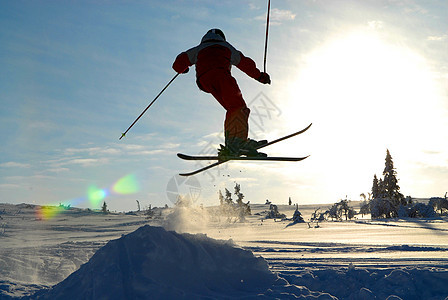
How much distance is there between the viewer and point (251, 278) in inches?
153

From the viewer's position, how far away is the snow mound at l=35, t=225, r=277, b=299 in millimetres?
3295

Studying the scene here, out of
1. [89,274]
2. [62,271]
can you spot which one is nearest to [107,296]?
[89,274]

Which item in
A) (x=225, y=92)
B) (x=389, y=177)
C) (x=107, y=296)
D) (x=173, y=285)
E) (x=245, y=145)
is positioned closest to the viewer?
(x=107, y=296)

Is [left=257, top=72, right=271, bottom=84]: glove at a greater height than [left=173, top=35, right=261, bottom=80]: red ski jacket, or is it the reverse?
[left=173, top=35, right=261, bottom=80]: red ski jacket

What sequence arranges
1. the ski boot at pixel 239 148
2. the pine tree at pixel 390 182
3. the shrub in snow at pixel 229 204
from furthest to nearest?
the pine tree at pixel 390 182 → the shrub in snow at pixel 229 204 → the ski boot at pixel 239 148

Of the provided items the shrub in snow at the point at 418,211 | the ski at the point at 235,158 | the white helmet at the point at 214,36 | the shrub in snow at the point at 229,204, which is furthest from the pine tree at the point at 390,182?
the white helmet at the point at 214,36

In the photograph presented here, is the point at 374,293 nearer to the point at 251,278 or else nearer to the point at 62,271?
the point at 251,278

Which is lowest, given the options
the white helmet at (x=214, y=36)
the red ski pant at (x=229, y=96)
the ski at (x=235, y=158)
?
the ski at (x=235, y=158)

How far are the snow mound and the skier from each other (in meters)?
1.64

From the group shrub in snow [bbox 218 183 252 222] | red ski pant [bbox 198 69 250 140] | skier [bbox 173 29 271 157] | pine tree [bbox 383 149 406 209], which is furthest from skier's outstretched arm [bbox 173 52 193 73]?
pine tree [bbox 383 149 406 209]

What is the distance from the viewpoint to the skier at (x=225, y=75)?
192 inches

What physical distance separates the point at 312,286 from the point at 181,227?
85.3 inches

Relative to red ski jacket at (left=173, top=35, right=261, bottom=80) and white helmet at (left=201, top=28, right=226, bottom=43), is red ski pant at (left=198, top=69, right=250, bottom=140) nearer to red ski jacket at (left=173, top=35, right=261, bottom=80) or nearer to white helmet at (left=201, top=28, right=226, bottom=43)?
red ski jacket at (left=173, top=35, right=261, bottom=80)

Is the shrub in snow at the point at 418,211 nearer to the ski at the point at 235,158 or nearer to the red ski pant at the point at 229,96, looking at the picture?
the ski at the point at 235,158
